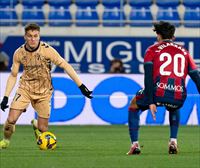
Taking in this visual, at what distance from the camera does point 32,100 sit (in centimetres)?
1284

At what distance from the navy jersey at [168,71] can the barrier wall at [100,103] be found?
897 cm

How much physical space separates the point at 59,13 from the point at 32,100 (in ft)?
44.1

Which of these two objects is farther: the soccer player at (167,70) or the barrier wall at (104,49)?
the barrier wall at (104,49)

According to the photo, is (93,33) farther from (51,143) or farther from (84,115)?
(51,143)

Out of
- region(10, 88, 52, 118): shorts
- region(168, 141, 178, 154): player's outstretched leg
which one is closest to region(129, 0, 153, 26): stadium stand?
region(10, 88, 52, 118): shorts

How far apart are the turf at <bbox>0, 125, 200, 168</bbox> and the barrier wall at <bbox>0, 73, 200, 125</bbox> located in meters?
1.78

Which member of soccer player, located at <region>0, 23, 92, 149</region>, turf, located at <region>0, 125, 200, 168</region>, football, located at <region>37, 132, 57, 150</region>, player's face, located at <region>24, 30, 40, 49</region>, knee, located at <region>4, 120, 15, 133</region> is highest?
player's face, located at <region>24, 30, 40, 49</region>

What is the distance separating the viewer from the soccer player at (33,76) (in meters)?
12.4

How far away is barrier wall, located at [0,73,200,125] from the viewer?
20312 millimetres

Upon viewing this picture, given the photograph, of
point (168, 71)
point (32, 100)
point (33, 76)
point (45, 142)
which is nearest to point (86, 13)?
point (32, 100)

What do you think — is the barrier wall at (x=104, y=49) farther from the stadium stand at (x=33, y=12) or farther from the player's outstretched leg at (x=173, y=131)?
the player's outstretched leg at (x=173, y=131)

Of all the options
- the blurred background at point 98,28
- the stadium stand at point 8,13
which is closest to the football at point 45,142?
the blurred background at point 98,28

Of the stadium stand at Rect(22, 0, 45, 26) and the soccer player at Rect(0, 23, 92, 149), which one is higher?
the stadium stand at Rect(22, 0, 45, 26)

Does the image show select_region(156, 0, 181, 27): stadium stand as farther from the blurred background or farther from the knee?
the knee
